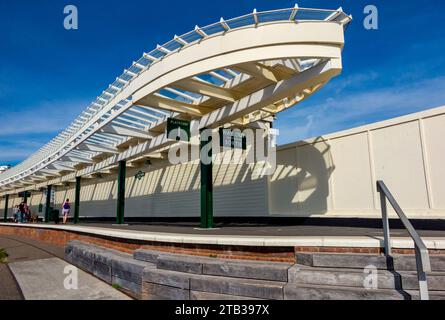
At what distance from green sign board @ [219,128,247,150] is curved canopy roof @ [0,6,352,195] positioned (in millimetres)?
392

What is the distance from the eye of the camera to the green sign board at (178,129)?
9.34 meters

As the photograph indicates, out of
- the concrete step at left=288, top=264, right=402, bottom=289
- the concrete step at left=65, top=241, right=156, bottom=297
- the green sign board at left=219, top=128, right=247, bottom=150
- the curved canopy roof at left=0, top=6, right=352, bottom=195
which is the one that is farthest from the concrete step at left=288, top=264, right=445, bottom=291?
the green sign board at left=219, top=128, right=247, bottom=150

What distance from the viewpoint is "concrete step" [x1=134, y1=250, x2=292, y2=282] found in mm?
4160

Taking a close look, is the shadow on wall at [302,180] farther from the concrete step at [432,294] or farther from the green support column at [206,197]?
the concrete step at [432,294]

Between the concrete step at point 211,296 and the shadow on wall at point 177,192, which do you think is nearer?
the concrete step at point 211,296

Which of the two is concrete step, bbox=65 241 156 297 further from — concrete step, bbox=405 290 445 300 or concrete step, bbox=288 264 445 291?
concrete step, bbox=405 290 445 300

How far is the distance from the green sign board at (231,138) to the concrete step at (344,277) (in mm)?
5989

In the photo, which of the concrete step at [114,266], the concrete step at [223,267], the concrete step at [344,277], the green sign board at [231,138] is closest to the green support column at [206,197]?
the green sign board at [231,138]

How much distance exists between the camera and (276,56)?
21.4ft

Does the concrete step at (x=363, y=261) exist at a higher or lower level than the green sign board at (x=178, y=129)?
lower

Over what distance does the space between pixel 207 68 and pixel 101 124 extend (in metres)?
5.11

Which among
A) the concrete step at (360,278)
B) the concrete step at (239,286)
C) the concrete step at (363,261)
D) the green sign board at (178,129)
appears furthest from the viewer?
the green sign board at (178,129)

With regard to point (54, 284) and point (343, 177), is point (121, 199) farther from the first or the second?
point (343, 177)
